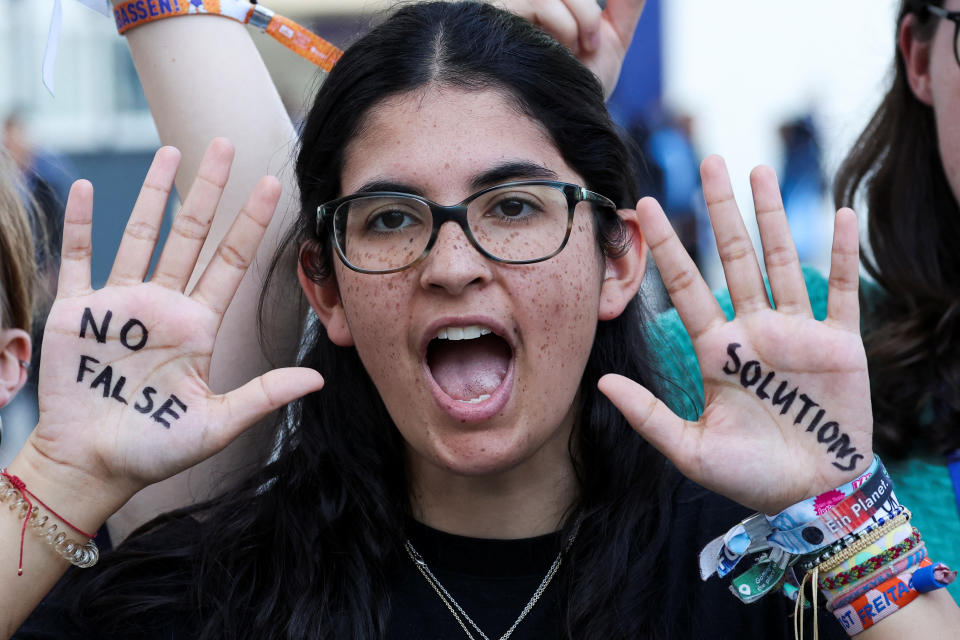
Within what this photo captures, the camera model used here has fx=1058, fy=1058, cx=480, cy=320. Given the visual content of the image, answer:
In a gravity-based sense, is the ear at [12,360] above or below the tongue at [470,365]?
below

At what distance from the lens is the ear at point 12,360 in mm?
2449

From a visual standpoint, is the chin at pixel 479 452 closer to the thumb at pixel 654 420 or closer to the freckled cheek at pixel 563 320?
the freckled cheek at pixel 563 320

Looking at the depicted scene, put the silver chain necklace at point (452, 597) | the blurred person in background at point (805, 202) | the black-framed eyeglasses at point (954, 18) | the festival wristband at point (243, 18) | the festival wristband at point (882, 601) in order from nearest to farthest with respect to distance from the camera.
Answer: the festival wristband at point (882, 601) < the silver chain necklace at point (452, 597) < the black-framed eyeglasses at point (954, 18) < the festival wristband at point (243, 18) < the blurred person in background at point (805, 202)

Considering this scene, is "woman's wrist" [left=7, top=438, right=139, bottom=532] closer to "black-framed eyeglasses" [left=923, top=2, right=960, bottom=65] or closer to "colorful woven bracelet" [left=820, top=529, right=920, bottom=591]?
"colorful woven bracelet" [left=820, top=529, right=920, bottom=591]

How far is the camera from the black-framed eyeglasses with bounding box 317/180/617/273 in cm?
206

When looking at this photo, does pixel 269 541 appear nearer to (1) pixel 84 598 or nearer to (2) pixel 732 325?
(1) pixel 84 598

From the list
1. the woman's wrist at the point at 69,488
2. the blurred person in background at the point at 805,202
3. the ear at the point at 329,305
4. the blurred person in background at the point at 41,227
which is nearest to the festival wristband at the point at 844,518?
the ear at the point at 329,305

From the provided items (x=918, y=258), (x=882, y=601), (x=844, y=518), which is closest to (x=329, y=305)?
(x=844, y=518)

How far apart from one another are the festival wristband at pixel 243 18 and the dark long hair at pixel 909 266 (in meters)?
1.47

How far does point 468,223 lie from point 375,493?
68cm

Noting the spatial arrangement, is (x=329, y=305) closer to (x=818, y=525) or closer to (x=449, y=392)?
(x=449, y=392)

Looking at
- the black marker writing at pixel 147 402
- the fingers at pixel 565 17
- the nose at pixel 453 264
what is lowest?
the black marker writing at pixel 147 402

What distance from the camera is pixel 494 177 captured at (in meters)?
2.09

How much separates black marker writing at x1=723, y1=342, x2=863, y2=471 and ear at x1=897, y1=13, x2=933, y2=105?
116 cm
